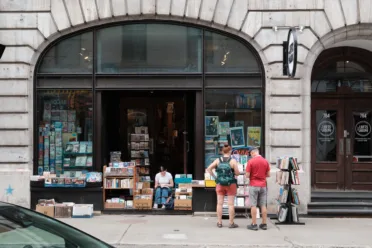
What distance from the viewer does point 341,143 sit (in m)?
13.9

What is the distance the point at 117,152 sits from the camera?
13391mm

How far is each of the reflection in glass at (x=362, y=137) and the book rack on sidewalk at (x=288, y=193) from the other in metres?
3.81

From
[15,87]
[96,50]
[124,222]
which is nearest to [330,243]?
[124,222]

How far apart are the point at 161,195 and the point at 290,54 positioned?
4.74 metres

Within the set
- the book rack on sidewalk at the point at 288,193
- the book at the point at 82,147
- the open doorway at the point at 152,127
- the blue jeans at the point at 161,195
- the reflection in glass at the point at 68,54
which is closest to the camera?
the book rack on sidewalk at the point at 288,193

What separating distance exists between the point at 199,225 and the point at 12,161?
16.6 ft

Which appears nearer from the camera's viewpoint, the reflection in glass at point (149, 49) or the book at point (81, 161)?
the reflection in glass at point (149, 49)

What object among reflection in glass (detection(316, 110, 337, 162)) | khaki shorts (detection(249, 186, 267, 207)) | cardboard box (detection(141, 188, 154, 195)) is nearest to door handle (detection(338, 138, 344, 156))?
reflection in glass (detection(316, 110, 337, 162))

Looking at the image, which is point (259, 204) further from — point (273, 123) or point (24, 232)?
point (24, 232)

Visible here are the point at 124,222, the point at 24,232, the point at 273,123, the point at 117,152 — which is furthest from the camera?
the point at 117,152

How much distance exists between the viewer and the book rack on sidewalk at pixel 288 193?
36.1 ft

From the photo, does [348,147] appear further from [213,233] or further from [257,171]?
[213,233]

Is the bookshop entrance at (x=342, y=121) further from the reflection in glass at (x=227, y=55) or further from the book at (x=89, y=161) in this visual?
the book at (x=89, y=161)

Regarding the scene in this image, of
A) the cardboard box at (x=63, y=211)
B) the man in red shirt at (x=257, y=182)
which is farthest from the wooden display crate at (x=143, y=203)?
the man in red shirt at (x=257, y=182)
